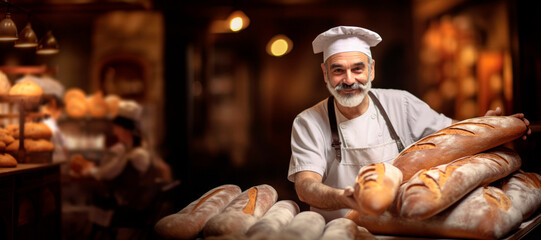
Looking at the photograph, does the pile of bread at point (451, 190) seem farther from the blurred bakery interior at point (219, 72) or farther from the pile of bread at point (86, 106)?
the pile of bread at point (86, 106)

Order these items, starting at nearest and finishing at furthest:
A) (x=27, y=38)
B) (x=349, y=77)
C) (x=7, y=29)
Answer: (x=349, y=77) < (x=7, y=29) < (x=27, y=38)

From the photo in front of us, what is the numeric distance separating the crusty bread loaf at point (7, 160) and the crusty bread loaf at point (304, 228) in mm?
1881

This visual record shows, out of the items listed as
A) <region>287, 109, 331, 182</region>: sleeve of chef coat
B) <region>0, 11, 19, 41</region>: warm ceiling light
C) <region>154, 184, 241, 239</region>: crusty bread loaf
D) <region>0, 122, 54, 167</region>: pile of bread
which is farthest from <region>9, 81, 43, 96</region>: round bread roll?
<region>287, 109, 331, 182</region>: sleeve of chef coat

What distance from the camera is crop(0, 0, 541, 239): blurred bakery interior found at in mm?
4305

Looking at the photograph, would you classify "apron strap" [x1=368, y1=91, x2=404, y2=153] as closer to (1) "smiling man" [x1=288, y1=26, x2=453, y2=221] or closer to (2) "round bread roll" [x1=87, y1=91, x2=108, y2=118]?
(1) "smiling man" [x1=288, y1=26, x2=453, y2=221]

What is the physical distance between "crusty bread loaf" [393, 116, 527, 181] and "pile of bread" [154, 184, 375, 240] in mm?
361

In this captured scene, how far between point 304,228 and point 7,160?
1994mm

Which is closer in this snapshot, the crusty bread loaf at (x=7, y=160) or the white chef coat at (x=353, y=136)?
Result: the white chef coat at (x=353, y=136)

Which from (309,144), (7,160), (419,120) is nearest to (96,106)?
(7,160)

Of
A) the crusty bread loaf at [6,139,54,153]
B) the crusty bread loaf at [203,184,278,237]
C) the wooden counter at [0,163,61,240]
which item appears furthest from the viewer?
the crusty bread loaf at [6,139,54,153]

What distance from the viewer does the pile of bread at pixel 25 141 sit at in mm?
2645

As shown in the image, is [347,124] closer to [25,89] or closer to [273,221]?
[273,221]

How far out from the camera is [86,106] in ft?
16.3

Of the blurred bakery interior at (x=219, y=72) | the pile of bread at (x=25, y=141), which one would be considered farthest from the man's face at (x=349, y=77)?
the pile of bread at (x=25, y=141)
